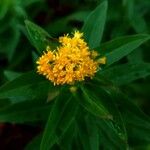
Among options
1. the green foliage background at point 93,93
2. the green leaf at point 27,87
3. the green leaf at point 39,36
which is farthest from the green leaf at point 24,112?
the green leaf at point 39,36

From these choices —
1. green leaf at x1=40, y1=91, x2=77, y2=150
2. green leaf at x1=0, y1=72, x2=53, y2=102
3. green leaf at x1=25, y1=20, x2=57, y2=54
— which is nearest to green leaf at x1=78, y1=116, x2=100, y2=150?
green leaf at x1=40, y1=91, x2=77, y2=150

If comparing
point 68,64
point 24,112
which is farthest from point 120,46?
point 24,112

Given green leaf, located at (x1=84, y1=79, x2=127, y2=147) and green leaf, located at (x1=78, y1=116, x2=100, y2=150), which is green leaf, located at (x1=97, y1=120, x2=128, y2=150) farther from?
green leaf, located at (x1=84, y1=79, x2=127, y2=147)

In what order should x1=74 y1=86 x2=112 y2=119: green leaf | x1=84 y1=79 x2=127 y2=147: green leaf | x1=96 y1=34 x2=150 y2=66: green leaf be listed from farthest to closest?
x1=96 y1=34 x2=150 y2=66: green leaf → x1=84 y1=79 x2=127 y2=147: green leaf → x1=74 y1=86 x2=112 y2=119: green leaf

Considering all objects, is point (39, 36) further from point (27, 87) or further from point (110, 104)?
point (110, 104)

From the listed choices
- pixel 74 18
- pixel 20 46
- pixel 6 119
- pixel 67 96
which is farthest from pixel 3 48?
pixel 67 96

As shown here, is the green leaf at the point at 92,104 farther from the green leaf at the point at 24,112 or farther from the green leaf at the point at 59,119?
the green leaf at the point at 24,112

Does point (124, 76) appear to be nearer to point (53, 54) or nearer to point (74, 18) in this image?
point (53, 54)
